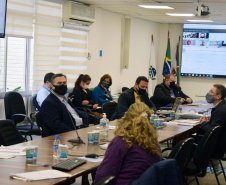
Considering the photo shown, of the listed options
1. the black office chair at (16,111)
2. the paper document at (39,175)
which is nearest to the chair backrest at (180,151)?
the paper document at (39,175)

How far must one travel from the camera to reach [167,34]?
541 inches

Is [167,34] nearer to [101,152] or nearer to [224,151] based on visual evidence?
[224,151]

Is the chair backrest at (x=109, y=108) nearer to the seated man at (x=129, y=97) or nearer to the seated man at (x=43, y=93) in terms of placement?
the seated man at (x=129, y=97)

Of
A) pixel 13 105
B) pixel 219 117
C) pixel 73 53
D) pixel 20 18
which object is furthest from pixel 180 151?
pixel 73 53

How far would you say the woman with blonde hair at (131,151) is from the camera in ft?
9.86

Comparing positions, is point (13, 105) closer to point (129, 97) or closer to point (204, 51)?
point (129, 97)

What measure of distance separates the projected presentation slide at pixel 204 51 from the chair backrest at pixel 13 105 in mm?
7387

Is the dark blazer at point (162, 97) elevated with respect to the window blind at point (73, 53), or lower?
lower

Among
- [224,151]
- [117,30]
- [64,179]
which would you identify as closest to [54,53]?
[117,30]

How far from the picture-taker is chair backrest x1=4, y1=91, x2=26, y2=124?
21.9ft

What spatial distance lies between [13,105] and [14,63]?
1137 millimetres

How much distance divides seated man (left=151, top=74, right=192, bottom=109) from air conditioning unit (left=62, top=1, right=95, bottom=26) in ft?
6.76

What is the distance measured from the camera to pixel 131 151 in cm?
304

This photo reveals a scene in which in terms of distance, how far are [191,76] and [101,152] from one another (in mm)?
9733
